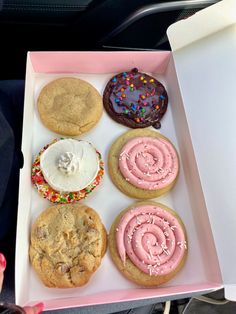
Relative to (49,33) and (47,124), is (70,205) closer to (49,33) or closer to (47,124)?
(47,124)

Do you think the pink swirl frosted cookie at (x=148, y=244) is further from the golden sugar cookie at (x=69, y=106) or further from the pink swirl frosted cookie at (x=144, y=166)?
the golden sugar cookie at (x=69, y=106)

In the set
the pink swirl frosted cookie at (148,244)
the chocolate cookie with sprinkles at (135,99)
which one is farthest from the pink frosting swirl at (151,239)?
the chocolate cookie with sprinkles at (135,99)

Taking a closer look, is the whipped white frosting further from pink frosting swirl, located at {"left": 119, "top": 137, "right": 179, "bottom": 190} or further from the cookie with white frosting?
pink frosting swirl, located at {"left": 119, "top": 137, "right": 179, "bottom": 190}

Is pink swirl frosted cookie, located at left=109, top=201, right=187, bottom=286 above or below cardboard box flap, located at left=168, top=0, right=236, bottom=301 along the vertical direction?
below

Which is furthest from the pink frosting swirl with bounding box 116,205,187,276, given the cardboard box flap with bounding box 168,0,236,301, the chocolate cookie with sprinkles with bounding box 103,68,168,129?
the chocolate cookie with sprinkles with bounding box 103,68,168,129

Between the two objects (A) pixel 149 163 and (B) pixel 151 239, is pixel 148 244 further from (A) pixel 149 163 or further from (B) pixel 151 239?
(A) pixel 149 163

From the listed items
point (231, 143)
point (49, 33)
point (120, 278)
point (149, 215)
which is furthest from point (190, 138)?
point (49, 33)

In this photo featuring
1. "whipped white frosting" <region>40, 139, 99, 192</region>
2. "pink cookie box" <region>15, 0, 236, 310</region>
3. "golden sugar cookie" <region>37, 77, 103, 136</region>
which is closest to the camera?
"pink cookie box" <region>15, 0, 236, 310</region>
